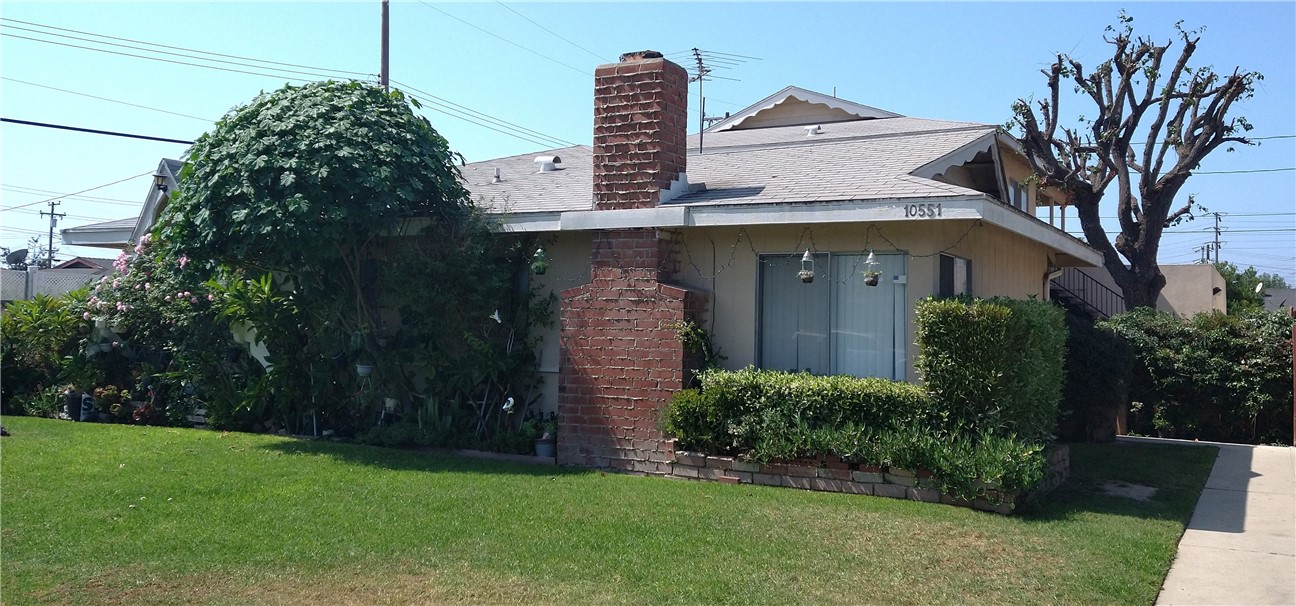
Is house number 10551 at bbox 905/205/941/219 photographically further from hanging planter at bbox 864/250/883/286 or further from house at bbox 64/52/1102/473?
hanging planter at bbox 864/250/883/286

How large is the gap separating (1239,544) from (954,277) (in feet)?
12.5

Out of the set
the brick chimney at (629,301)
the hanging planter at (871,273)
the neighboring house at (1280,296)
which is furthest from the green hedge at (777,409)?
the neighboring house at (1280,296)

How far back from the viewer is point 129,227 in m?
16.7

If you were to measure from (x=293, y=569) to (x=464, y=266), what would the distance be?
5.27 metres

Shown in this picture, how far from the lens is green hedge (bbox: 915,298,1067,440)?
28.9ft

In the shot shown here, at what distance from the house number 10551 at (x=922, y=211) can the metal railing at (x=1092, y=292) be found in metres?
15.7

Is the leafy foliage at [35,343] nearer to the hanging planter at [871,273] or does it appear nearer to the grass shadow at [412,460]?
the grass shadow at [412,460]

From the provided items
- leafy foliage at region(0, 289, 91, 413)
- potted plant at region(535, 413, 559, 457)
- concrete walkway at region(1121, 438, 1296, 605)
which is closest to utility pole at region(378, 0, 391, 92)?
leafy foliage at region(0, 289, 91, 413)

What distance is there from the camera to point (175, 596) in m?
5.94

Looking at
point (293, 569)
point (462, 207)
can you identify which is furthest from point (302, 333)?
point (293, 569)

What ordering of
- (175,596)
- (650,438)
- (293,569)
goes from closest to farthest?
(175,596) → (293,569) → (650,438)

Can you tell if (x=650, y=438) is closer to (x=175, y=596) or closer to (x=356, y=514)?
(x=356, y=514)

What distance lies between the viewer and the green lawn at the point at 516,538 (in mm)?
6215

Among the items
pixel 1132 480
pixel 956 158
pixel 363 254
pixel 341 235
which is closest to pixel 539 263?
pixel 341 235
